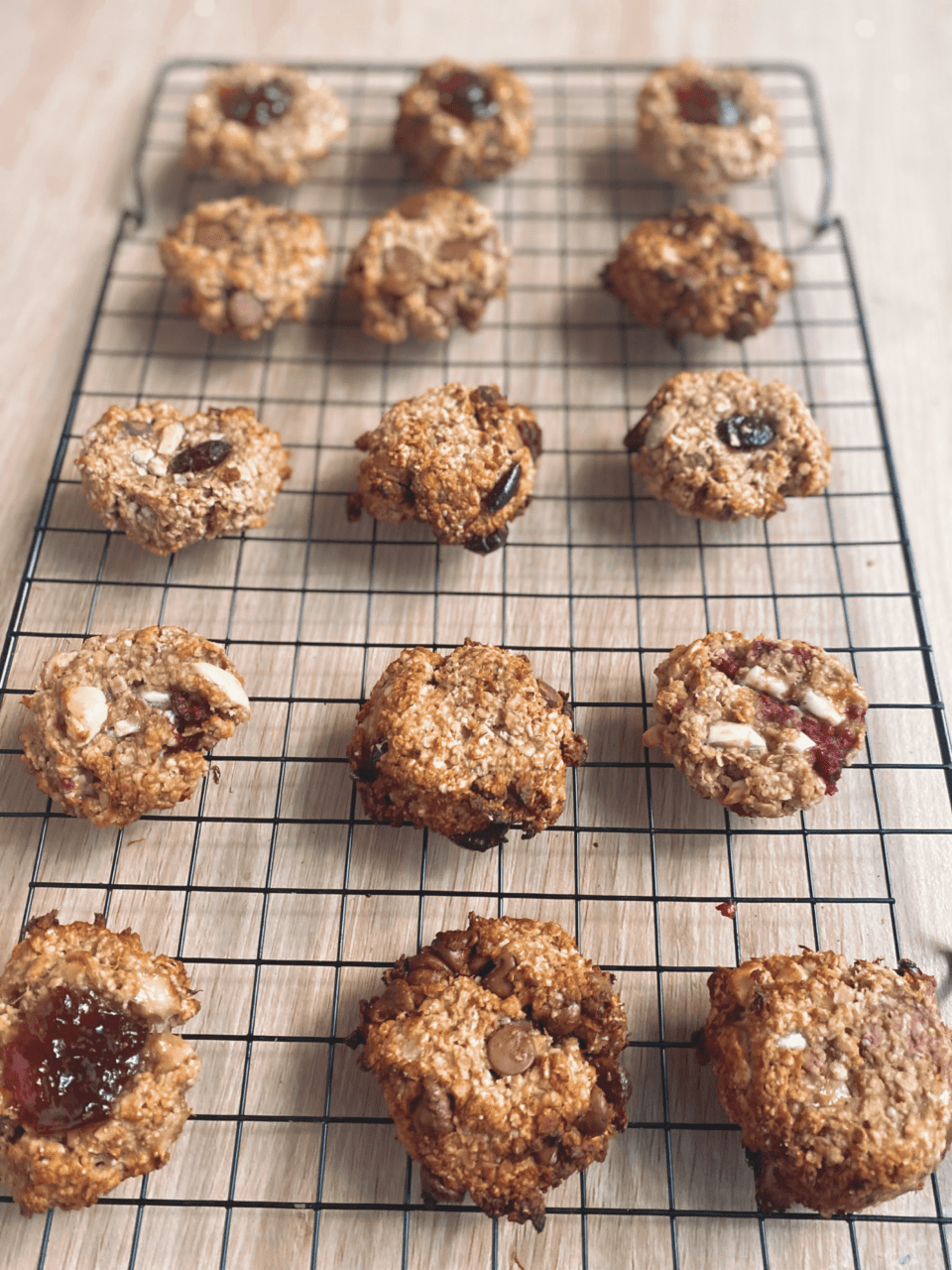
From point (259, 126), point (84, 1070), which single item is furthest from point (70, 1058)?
point (259, 126)

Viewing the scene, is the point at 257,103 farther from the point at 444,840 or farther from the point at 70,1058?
the point at 70,1058

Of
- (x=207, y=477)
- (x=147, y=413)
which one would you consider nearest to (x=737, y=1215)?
(x=207, y=477)

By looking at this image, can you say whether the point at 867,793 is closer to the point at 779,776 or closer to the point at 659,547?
the point at 779,776

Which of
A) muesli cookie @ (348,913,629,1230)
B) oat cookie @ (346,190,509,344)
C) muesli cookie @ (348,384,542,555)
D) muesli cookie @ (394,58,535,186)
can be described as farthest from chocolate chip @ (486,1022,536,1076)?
muesli cookie @ (394,58,535,186)

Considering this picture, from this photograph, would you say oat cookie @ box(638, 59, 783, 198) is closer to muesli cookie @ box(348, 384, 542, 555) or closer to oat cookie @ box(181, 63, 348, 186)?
oat cookie @ box(181, 63, 348, 186)

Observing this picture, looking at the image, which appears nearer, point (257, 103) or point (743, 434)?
point (743, 434)

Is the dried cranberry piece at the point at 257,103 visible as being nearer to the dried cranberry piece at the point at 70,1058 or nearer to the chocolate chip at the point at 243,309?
the chocolate chip at the point at 243,309
